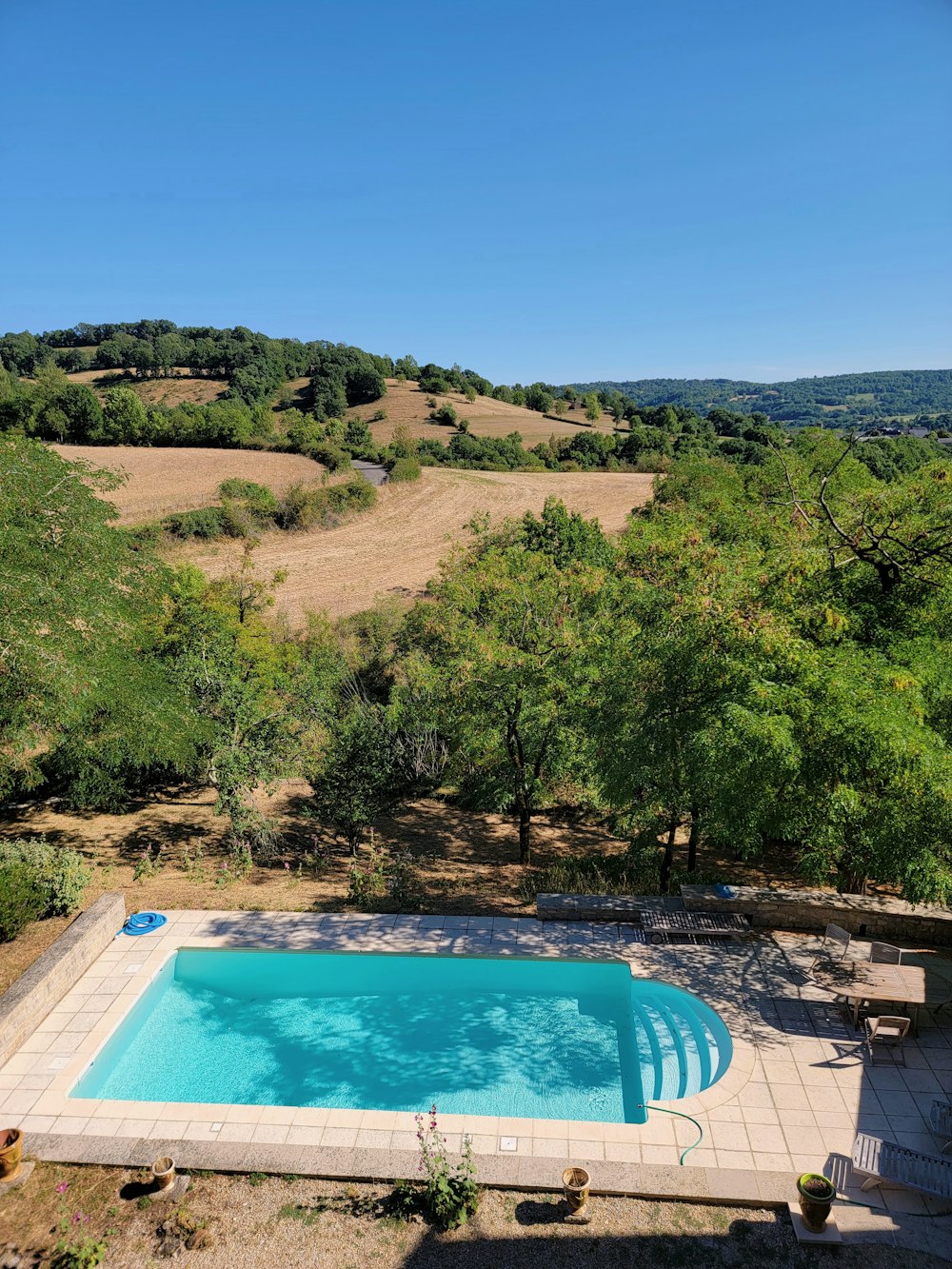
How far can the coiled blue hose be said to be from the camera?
38.8 ft

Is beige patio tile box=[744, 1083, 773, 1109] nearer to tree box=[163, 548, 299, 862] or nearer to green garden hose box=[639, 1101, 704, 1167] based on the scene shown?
green garden hose box=[639, 1101, 704, 1167]

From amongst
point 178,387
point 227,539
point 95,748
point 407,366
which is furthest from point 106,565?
point 407,366

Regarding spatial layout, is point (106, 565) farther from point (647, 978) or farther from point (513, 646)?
point (647, 978)

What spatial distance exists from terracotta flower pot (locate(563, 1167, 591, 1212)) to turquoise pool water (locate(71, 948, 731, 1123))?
152cm

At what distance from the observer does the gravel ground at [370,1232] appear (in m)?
6.60

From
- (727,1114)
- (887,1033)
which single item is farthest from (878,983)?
(727,1114)

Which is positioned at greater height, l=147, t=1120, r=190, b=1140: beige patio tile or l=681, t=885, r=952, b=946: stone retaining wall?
l=681, t=885, r=952, b=946: stone retaining wall

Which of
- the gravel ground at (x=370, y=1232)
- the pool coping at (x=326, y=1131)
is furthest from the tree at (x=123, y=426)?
the gravel ground at (x=370, y=1232)

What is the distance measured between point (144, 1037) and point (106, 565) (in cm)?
808

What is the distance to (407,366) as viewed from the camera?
101125 millimetres

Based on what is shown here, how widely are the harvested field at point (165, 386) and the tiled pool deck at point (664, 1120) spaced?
264 feet

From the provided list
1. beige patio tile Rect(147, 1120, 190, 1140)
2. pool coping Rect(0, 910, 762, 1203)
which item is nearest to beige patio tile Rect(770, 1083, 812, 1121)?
pool coping Rect(0, 910, 762, 1203)

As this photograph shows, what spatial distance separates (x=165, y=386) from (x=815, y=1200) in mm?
94417

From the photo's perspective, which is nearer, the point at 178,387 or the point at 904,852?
the point at 904,852
